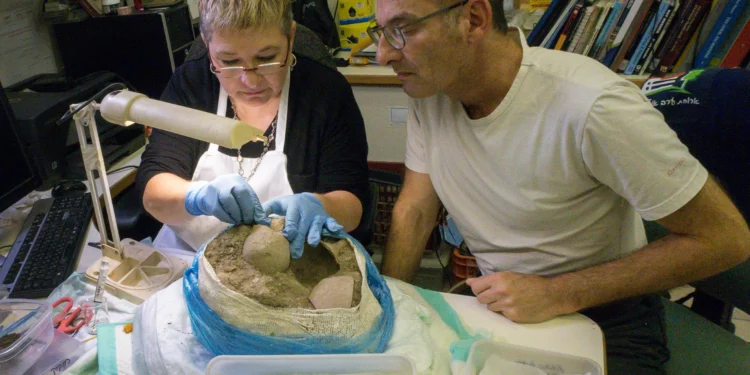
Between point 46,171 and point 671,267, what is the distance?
1746 millimetres

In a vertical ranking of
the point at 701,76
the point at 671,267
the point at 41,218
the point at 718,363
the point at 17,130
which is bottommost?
the point at 718,363

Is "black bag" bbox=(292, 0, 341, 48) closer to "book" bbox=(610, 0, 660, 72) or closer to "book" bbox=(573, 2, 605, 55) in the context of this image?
"book" bbox=(573, 2, 605, 55)

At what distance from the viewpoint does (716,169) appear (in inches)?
53.6

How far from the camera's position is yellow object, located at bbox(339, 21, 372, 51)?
2.81 metres

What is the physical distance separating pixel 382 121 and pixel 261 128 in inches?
55.5

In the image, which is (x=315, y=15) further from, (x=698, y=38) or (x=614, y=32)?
(x=698, y=38)

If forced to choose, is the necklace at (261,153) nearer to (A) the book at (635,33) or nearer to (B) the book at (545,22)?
(B) the book at (545,22)

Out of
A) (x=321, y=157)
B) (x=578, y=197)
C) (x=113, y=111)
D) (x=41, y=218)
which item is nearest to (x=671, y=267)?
(x=578, y=197)

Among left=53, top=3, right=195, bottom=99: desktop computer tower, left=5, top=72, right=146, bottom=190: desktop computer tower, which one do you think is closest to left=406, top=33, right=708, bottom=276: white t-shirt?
left=5, top=72, right=146, bottom=190: desktop computer tower

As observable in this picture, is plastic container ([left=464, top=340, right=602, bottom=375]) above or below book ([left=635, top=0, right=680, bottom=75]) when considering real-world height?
below

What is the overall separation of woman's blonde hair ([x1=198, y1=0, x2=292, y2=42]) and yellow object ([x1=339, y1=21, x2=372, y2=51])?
1.61m

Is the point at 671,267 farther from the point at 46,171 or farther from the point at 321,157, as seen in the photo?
the point at 46,171

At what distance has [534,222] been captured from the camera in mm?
1220

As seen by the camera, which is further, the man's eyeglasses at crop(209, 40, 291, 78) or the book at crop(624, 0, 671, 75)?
the book at crop(624, 0, 671, 75)
